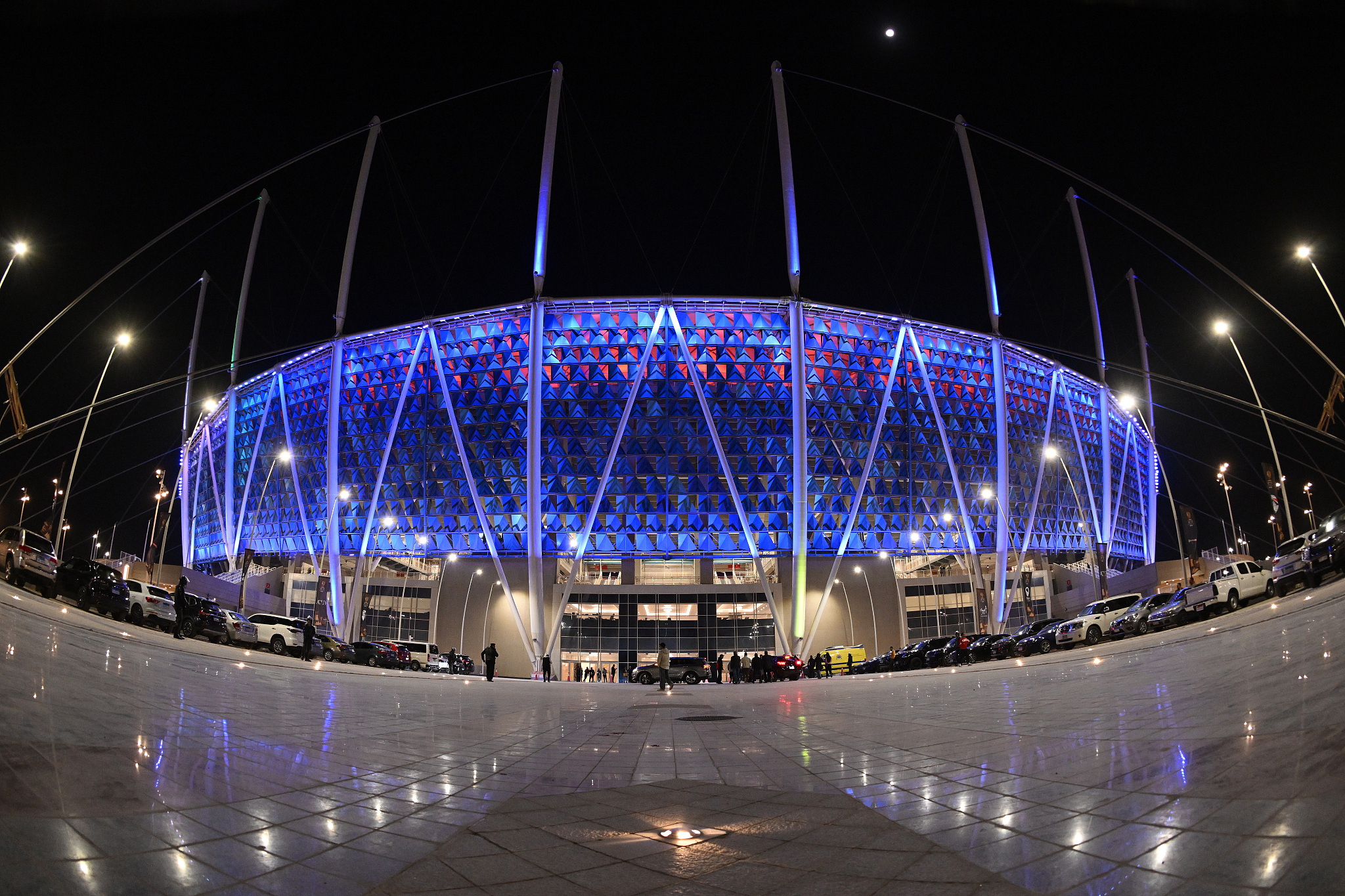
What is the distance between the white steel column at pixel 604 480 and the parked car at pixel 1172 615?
32.3 metres

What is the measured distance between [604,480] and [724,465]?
8420 mm

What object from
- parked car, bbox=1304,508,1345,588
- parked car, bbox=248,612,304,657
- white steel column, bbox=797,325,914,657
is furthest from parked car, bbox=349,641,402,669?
parked car, bbox=1304,508,1345,588

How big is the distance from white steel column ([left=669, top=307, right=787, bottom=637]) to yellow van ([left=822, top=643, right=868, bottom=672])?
145 inches

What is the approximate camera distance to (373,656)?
37438 mm

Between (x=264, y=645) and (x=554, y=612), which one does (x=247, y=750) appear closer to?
(x=264, y=645)

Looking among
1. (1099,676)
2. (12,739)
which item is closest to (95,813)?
(12,739)

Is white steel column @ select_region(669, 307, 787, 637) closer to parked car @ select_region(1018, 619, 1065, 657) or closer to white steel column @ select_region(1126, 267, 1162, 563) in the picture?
parked car @ select_region(1018, 619, 1065, 657)

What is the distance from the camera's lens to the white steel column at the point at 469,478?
49.0 meters

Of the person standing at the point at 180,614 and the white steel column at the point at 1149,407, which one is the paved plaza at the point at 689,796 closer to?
the person standing at the point at 180,614

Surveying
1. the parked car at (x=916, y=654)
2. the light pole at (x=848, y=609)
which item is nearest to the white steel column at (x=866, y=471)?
the light pole at (x=848, y=609)

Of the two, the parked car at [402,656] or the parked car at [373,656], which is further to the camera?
the parked car at [402,656]

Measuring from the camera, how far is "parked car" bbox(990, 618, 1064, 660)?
107 ft

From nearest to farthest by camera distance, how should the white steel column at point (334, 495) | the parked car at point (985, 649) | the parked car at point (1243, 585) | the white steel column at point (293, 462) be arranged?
the parked car at point (1243, 585) < the parked car at point (985, 649) < the white steel column at point (334, 495) < the white steel column at point (293, 462)

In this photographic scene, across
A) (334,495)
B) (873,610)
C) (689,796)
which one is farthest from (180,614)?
(873,610)
